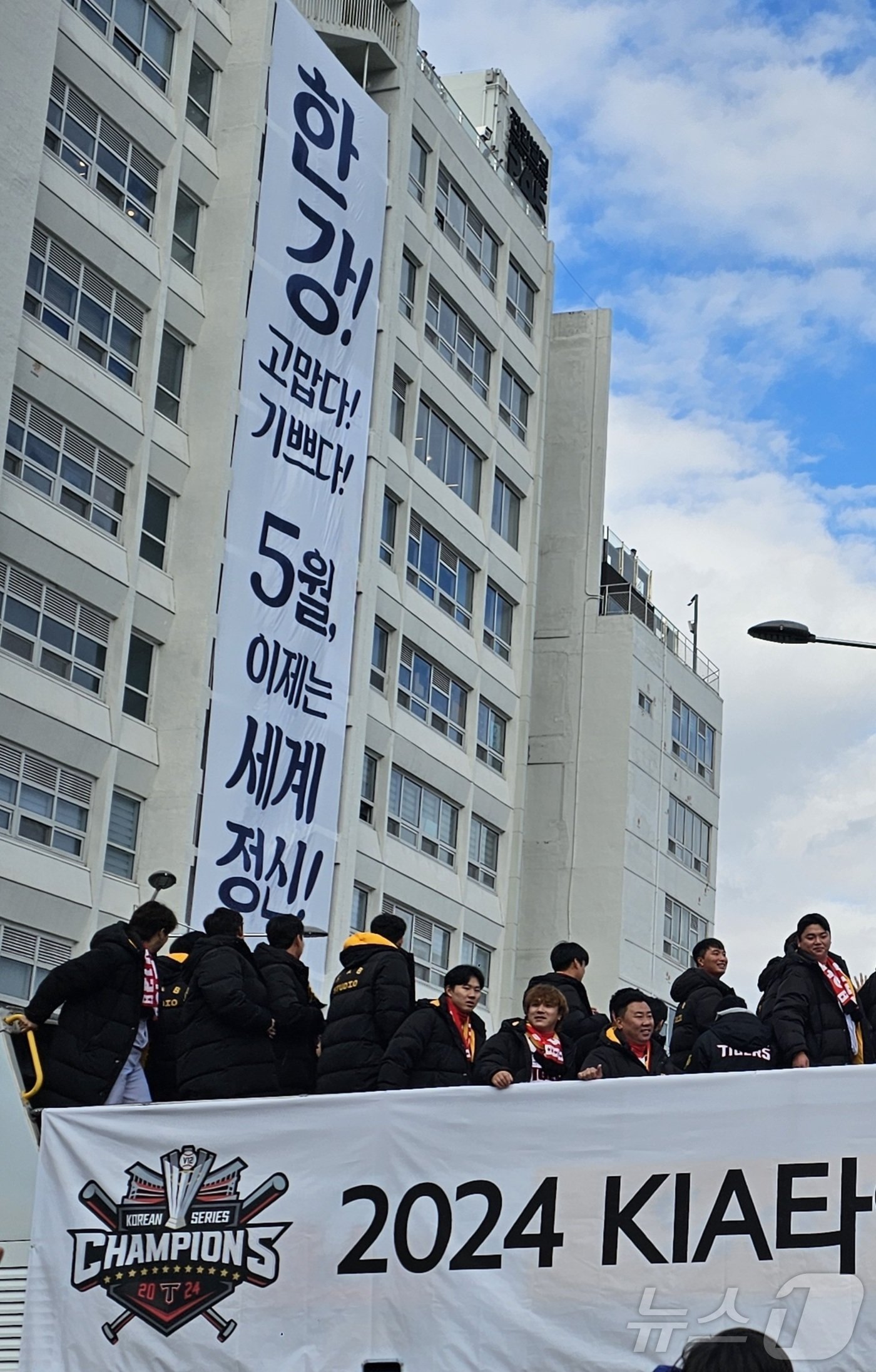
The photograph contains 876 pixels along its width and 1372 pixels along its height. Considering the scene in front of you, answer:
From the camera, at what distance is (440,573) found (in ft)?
141

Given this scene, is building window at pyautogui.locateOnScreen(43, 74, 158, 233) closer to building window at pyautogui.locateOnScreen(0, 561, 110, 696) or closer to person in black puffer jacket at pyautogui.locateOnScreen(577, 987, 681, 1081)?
building window at pyautogui.locateOnScreen(0, 561, 110, 696)

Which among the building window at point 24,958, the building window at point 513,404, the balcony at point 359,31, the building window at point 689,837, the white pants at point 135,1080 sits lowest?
the white pants at point 135,1080

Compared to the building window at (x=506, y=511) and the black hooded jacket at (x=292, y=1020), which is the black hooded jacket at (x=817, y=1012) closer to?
the black hooded jacket at (x=292, y=1020)

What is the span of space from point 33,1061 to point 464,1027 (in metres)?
2.13

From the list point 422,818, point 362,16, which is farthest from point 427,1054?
point 362,16

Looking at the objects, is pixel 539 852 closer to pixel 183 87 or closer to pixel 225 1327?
pixel 183 87

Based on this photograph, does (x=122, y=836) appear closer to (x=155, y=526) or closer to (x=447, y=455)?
(x=155, y=526)

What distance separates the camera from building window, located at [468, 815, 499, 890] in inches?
1719

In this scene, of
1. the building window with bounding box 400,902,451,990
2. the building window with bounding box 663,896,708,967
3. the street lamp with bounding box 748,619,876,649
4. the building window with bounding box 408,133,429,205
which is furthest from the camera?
the building window with bounding box 663,896,708,967

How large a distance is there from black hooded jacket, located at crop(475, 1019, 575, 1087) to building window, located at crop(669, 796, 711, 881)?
43157 millimetres

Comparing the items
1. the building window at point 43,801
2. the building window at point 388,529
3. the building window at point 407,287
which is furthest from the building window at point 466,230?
the building window at point 43,801

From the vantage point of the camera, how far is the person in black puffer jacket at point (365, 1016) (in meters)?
9.51

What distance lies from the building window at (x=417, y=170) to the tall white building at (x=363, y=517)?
0.14m

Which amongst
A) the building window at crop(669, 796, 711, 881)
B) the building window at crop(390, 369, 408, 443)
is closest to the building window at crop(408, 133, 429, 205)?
the building window at crop(390, 369, 408, 443)
